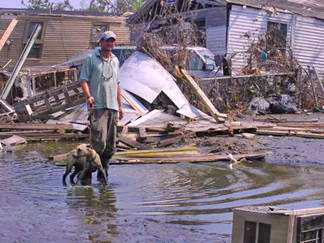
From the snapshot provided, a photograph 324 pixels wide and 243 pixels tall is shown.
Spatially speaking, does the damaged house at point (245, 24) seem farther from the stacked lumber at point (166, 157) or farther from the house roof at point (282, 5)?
the stacked lumber at point (166, 157)

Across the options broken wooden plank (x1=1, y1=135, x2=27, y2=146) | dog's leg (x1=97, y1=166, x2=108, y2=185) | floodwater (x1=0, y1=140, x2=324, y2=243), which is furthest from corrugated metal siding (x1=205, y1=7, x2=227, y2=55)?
dog's leg (x1=97, y1=166, x2=108, y2=185)

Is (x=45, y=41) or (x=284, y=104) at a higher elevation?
(x=45, y=41)

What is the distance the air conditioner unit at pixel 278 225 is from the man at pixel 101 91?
169 inches

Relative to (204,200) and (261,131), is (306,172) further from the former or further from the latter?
(261,131)

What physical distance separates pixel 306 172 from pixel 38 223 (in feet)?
18.1

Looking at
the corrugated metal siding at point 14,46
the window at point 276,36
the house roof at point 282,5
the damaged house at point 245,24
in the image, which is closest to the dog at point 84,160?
the damaged house at point 245,24

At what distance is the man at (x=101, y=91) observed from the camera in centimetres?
844

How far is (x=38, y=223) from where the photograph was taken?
20.1ft

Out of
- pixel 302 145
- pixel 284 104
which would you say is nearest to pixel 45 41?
pixel 284 104

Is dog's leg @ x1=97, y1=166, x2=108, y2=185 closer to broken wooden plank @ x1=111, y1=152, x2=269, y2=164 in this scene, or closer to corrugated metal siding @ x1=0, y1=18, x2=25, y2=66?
broken wooden plank @ x1=111, y1=152, x2=269, y2=164

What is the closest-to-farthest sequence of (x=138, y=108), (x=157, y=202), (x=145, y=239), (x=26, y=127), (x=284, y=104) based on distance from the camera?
(x=145, y=239), (x=157, y=202), (x=26, y=127), (x=138, y=108), (x=284, y=104)

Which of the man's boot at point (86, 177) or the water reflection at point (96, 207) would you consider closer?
the water reflection at point (96, 207)

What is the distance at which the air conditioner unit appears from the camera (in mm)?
4109

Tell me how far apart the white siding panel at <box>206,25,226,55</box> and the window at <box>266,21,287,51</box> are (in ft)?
6.37
